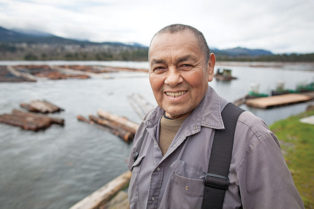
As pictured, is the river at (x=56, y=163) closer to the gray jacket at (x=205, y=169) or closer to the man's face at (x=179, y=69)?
the gray jacket at (x=205, y=169)

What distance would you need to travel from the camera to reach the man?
3.65 feet

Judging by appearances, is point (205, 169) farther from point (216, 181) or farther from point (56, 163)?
point (56, 163)

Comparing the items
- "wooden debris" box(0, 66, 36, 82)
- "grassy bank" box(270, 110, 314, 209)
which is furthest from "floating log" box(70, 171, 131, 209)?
"wooden debris" box(0, 66, 36, 82)

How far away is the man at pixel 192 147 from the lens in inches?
43.8

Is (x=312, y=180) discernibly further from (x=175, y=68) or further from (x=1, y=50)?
(x=1, y=50)

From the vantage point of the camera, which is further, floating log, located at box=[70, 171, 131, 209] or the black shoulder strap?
floating log, located at box=[70, 171, 131, 209]

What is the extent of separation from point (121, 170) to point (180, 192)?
588 cm

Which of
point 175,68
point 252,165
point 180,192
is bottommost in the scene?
point 180,192

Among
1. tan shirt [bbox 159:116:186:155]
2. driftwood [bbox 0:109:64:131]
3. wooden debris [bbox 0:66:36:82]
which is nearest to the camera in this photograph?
tan shirt [bbox 159:116:186:155]

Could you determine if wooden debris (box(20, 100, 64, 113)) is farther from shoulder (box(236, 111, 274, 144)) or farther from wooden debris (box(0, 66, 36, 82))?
wooden debris (box(0, 66, 36, 82))

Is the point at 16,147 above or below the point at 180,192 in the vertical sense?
below

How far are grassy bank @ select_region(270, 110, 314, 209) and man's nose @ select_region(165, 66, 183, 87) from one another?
11.8ft

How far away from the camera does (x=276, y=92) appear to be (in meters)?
21.0

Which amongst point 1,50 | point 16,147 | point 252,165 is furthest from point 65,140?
point 1,50
